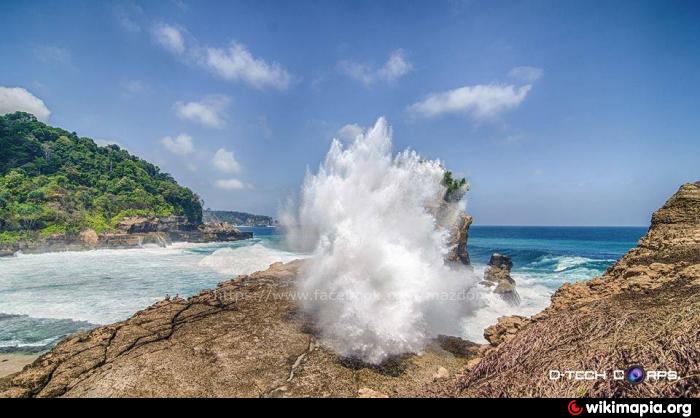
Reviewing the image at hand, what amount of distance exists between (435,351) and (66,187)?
75617 millimetres

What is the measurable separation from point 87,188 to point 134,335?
238ft

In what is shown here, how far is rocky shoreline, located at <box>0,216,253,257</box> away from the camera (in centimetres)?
4238

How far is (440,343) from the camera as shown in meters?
8.32

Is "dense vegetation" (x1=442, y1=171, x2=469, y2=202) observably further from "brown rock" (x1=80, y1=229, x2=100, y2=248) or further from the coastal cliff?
"brown rock" (x1=80, y1=229, x2=100, y2=248)

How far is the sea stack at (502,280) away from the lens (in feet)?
63.4

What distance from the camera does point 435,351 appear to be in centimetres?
777

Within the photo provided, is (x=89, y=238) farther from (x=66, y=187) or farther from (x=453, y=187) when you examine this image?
(x=453, y=187)

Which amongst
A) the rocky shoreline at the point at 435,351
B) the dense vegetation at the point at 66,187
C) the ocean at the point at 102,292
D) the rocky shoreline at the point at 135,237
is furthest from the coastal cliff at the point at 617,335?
the dense vegetation at the point at 66,187

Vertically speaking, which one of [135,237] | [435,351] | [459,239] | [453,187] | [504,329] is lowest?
[135,237]

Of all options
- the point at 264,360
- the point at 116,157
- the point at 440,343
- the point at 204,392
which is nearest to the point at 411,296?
the point at 440,343

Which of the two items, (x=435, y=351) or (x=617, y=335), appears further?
(x=435, y=351)

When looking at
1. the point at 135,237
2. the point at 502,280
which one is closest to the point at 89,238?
the point at 135,237
